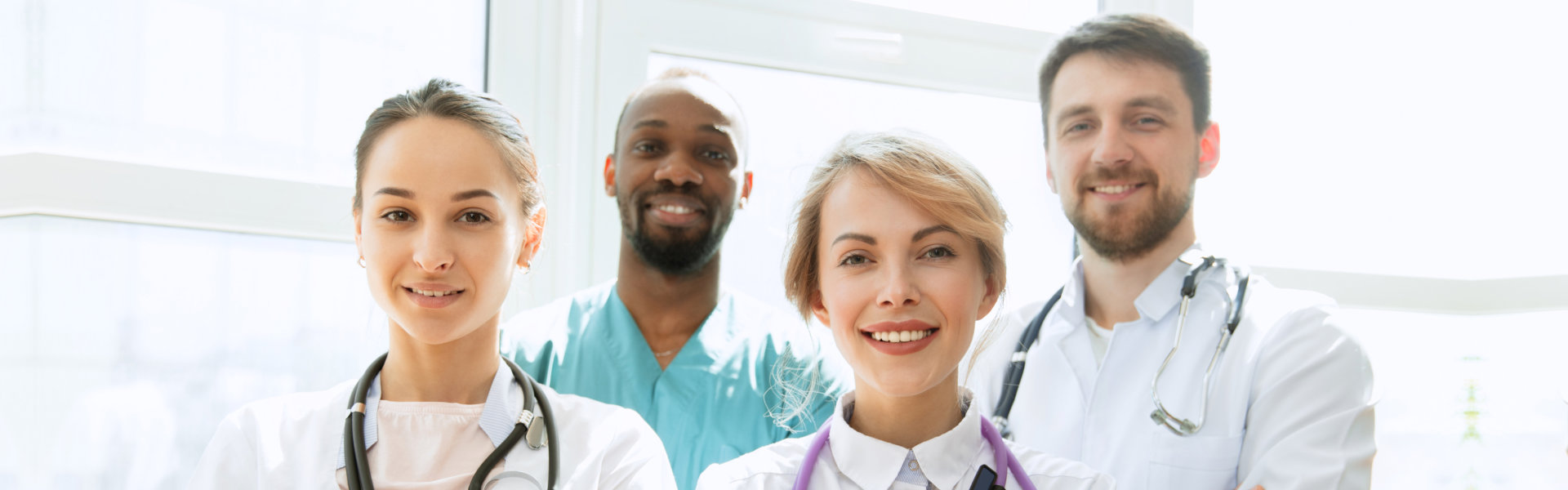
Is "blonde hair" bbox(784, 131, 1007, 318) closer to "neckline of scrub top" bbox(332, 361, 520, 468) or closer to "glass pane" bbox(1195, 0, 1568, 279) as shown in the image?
"neckline of scrub top" bbox(332, 361, 520, 468)

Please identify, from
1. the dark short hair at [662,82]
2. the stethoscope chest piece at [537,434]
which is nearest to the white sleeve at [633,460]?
the stethoscope chest piece at [537,434]

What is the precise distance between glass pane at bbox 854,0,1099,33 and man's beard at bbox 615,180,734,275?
3.98ft

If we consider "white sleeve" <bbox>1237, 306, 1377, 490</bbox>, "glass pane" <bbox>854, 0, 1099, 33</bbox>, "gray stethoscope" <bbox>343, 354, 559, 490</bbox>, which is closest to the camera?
"gray stethoscope" <bbox>343, 354, 559, 490</bbox>

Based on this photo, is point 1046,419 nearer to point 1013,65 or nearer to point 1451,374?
point 1013,65

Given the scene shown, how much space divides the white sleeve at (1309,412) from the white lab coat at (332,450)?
A: 1103 millimetres

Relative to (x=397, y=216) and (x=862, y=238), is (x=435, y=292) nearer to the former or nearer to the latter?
(x=397, y=216)

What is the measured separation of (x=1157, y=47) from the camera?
210 centimetres

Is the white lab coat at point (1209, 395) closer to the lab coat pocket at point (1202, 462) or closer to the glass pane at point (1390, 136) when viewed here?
the lab coat pocket at point (1202, 462)

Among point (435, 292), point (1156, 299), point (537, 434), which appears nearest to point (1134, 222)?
point (1156, 299)

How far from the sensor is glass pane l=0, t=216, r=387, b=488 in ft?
6.64

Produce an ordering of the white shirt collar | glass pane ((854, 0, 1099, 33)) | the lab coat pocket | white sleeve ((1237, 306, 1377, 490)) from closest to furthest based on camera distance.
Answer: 1. white sleeve ((1237, 306, 1377, 490))
2. the lab coat pocket
3. the white shirt collar
4. glass pane ((854, 0, 1099, 33))

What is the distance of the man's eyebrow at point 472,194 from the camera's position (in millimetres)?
1453

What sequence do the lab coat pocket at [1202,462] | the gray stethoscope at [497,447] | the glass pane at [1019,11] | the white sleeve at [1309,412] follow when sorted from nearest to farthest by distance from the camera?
the gray stethoscope at [497,447], the white sleeve at [1309,412], the lab coat pocket at [1202,462], the glass pane at [1019,11]

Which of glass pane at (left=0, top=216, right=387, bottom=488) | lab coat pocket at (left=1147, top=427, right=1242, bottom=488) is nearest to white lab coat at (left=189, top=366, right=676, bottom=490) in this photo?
glass pane at (left=0, top=216, right=387, bottom=488)
